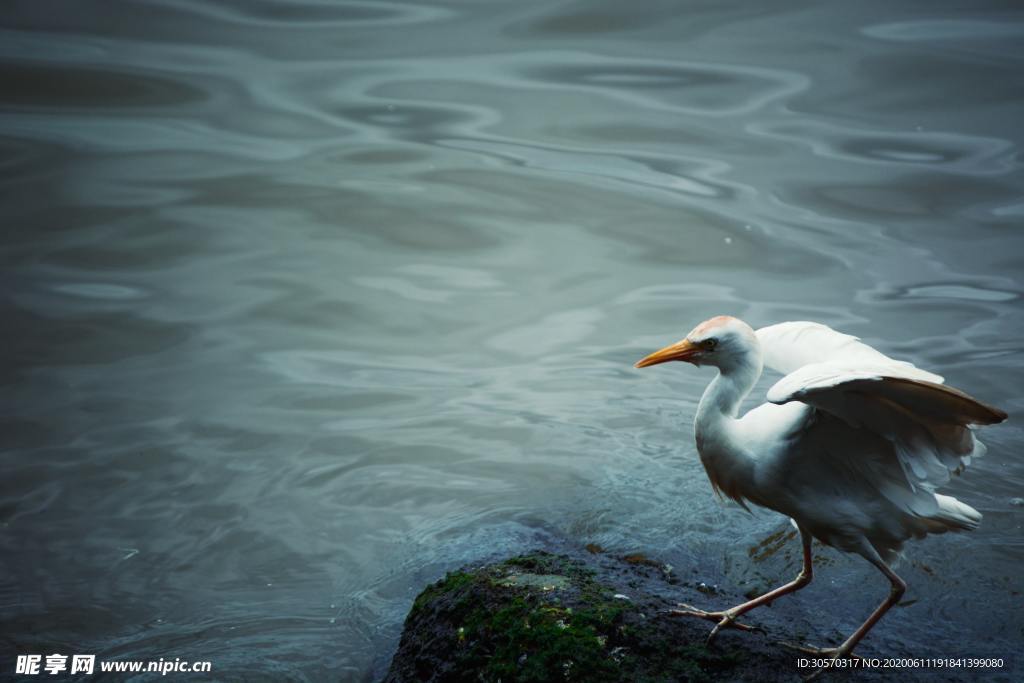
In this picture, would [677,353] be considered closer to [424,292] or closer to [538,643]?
[538,643]

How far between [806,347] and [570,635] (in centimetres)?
159

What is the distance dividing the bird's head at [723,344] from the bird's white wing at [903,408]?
0.46 m

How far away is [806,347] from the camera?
3.90 meters

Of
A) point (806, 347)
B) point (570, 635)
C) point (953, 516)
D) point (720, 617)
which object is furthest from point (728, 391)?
point (570, 635)

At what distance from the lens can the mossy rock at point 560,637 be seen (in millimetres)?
3160

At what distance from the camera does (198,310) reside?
8.16 metres

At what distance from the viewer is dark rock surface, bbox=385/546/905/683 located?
10.4ft

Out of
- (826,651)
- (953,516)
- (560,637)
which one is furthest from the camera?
(953,516)

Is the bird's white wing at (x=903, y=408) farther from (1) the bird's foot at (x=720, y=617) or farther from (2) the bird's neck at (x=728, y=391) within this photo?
(1) the bird's foot at (x=720, y=617)

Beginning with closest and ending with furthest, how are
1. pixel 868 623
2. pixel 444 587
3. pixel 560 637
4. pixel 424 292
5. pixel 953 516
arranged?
pixel 560 637
pixel 868 623
pixel 953 516
pixel 444 587
pixel 424 292

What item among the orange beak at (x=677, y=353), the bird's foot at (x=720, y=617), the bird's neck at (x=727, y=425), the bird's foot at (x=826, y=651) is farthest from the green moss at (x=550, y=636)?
the orange beak at (x=677, y=353)

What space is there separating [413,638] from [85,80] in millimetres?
9387

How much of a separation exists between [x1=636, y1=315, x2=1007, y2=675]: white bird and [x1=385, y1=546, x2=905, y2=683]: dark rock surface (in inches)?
5.3

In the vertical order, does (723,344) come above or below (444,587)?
above
